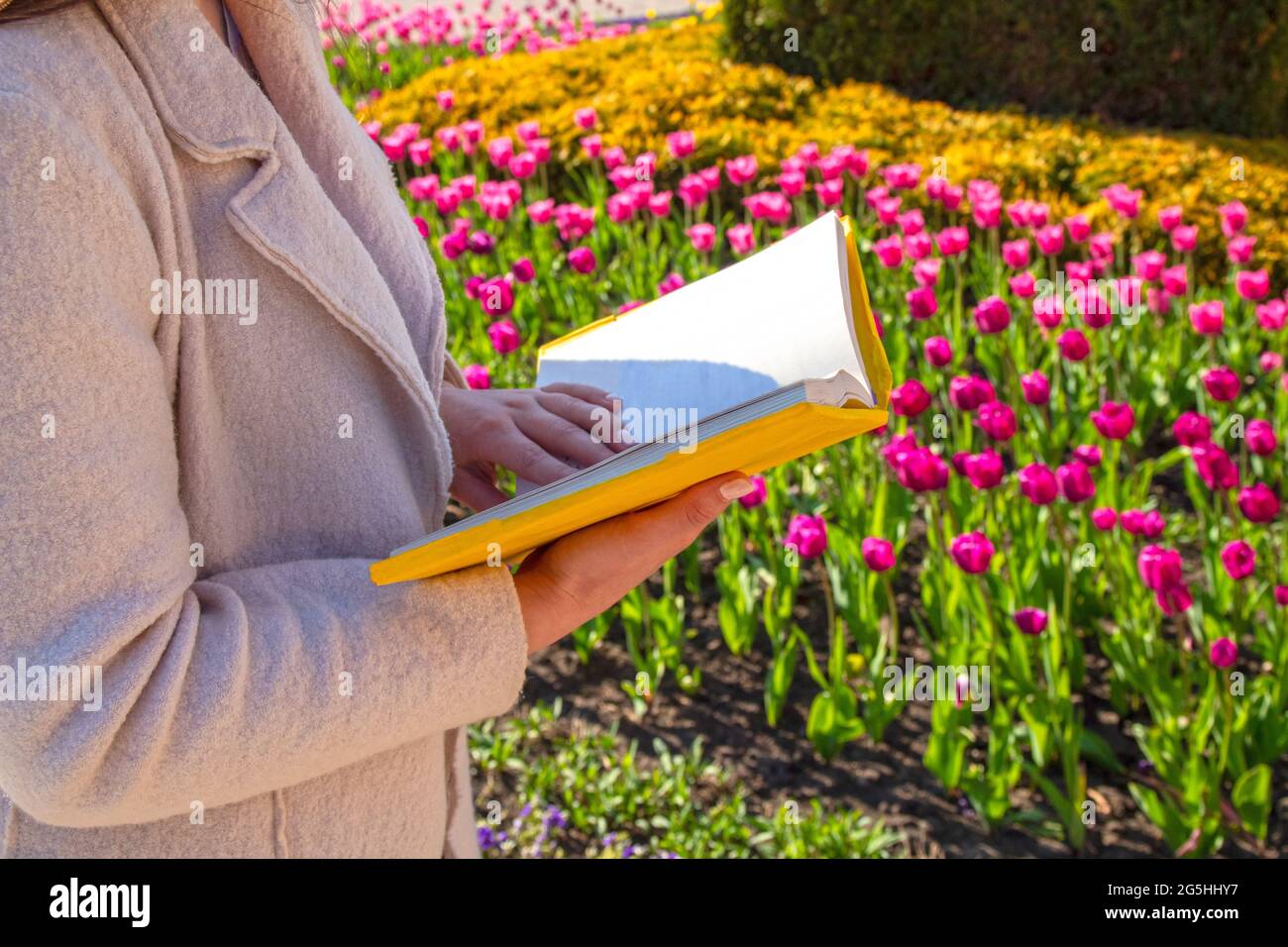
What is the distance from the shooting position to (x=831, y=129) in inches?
206

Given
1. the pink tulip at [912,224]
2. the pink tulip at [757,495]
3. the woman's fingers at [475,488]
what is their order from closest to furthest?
the woman's fingers at [475,488]
the pink tulip at [757,495]
the pink tulip at [912,224]

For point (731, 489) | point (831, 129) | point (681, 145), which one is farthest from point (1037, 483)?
point (831, 129)

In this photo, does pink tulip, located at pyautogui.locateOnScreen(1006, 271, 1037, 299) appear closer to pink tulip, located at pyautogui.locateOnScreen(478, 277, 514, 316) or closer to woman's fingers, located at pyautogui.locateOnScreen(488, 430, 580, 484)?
pink tulip, located at pyautogui.locateOnScreen(478, 277, 514, 316)

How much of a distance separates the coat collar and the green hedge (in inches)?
215

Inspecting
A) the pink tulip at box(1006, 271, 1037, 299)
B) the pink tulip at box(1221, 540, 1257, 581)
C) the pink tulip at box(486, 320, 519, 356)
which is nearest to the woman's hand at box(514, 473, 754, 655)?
the pink tulip at box(1221, 540, 1257, 581)

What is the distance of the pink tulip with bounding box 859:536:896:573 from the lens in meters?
2.53

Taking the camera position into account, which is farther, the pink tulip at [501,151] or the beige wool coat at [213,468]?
the pink tulip at [501,151]

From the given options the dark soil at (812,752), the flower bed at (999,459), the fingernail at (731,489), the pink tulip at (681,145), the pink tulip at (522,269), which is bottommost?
the dark soil at (812,752)

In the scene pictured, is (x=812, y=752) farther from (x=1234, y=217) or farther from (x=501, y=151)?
(x=501, y=151)

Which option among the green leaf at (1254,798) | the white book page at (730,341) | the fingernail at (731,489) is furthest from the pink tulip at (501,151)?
the fingernail at (731,489)

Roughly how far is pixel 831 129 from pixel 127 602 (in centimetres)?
474

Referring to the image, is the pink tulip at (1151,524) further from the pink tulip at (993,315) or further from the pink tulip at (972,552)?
the pink tulip at (993,315)

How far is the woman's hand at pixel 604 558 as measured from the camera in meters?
1.00
